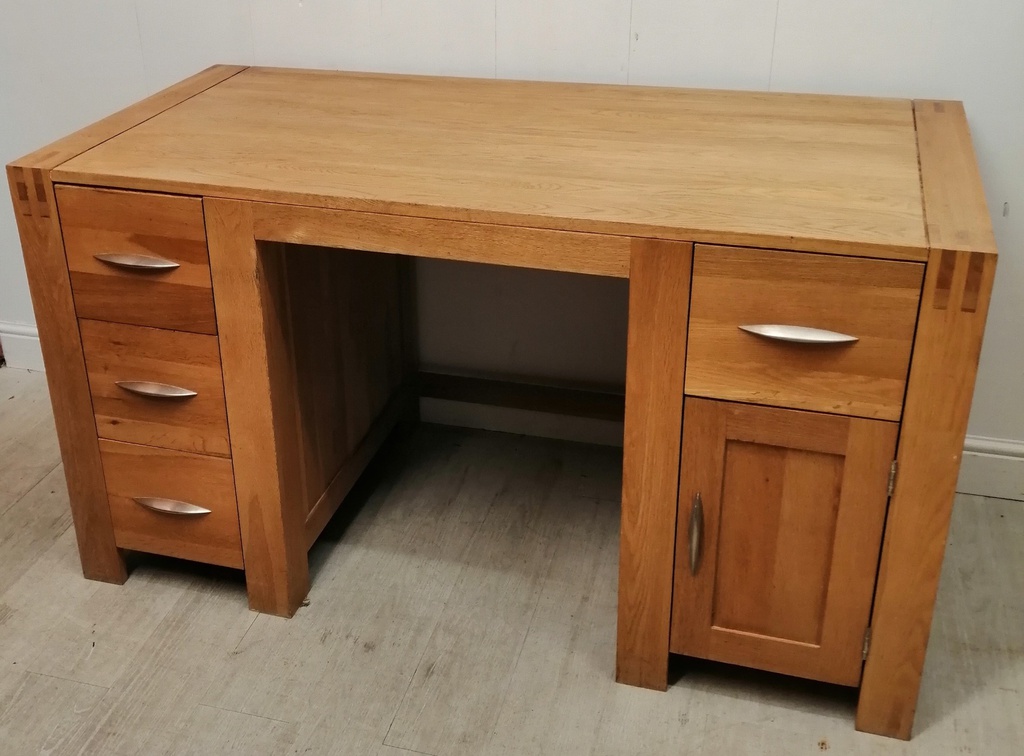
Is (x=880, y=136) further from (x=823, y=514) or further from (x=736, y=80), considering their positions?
(x=823, y=514)

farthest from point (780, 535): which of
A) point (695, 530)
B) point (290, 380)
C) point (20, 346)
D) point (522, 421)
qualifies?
point (20, 346)

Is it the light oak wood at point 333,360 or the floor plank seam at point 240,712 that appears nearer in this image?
the floor plank seam at point 240,712

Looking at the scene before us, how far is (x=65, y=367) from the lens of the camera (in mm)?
1636

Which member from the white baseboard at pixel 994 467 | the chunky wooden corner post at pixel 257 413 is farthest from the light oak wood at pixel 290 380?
the white baseboard at pixel 994 467

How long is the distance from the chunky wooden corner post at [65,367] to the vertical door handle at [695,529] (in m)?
0.94

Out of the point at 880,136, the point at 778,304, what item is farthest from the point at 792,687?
the point at 880,136

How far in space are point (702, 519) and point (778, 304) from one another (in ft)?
1.08

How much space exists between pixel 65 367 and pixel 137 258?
246 mm

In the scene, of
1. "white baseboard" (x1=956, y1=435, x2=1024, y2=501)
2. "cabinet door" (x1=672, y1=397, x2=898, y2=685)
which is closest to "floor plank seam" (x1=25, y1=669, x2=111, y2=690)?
"cabinet door" (x1=672, y1=397, x2=898, y2=685)

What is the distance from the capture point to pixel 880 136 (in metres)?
1.57

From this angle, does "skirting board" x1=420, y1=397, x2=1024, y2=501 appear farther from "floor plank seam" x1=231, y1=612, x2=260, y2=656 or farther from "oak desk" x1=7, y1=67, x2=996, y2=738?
"floor plank seam" x1=231, y1=612, x2=260, y2=656

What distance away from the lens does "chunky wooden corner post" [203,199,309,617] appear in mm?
1476

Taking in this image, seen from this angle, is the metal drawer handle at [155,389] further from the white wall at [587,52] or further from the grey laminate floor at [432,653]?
the white wall at [587,52]

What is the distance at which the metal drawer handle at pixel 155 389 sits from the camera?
1.60 m
